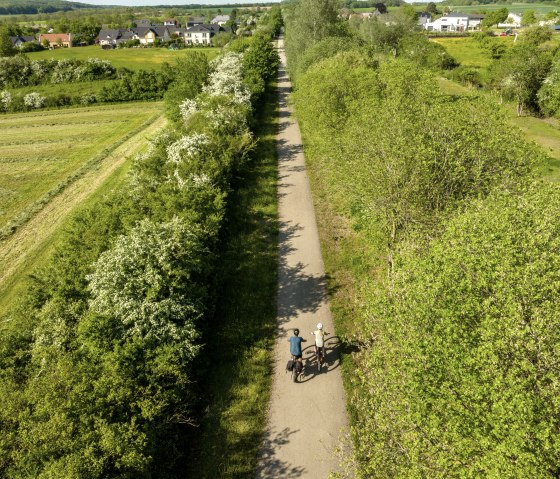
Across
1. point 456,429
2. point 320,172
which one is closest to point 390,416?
point 456,429

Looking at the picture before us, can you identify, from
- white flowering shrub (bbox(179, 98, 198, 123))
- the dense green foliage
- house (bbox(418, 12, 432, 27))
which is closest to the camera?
the dense green foliage

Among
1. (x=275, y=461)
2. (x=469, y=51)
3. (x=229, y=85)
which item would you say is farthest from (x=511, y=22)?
(x=275, y=461)

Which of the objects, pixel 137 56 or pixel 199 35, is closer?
pixel 137 56

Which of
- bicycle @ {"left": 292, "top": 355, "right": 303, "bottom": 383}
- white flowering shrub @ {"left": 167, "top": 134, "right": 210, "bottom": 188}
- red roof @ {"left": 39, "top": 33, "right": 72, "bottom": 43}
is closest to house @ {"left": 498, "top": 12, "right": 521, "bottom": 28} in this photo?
white flowering shrub @ {"left": 167, "top": 134, "right": 210, "bottom": 188}

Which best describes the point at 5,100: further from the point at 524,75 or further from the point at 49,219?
the point at 524,75

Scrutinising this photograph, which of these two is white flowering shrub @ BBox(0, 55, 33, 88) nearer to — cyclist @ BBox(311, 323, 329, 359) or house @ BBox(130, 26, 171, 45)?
house @ BBox(130, 26, 171, 45)

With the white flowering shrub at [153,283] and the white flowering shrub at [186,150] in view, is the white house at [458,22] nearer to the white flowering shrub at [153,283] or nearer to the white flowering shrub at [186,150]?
the white flowering shrub at [186,150]
